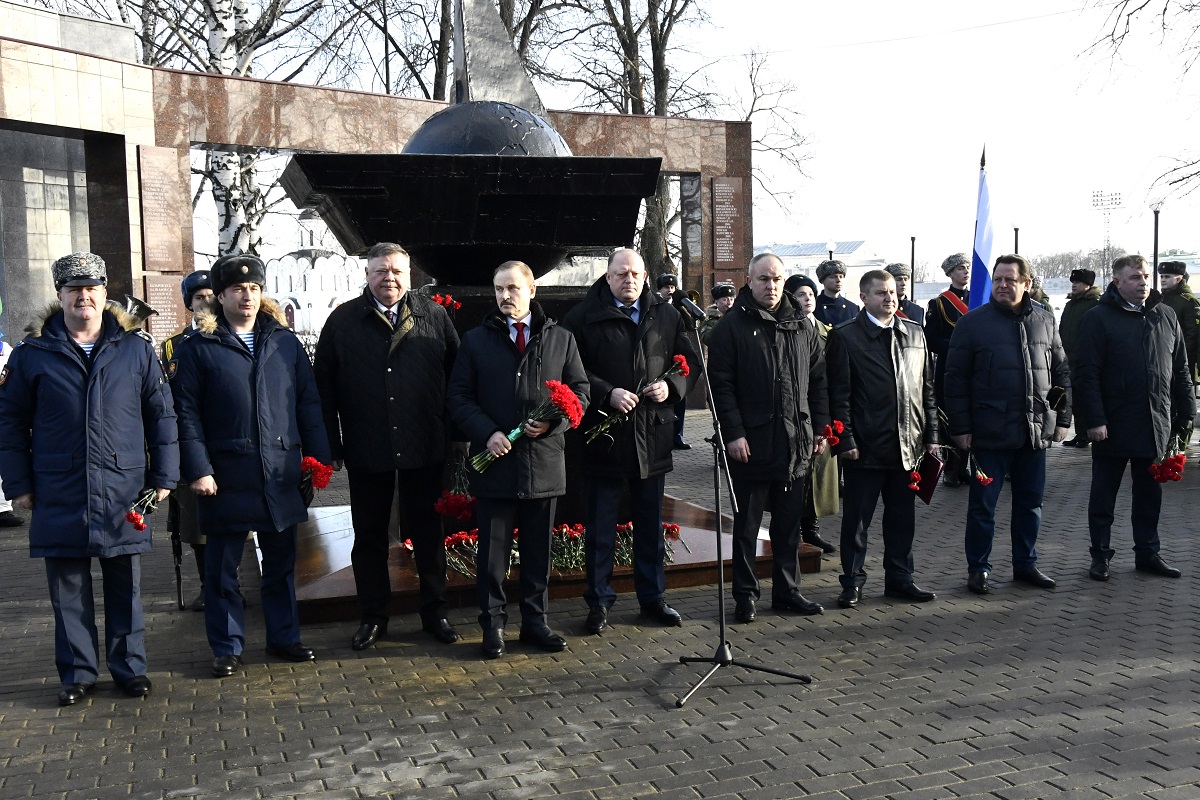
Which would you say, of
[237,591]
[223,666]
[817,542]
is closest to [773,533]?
[817,542]

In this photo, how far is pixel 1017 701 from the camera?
4926 mm

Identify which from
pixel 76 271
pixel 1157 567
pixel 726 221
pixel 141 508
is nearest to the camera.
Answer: pixel 76 271

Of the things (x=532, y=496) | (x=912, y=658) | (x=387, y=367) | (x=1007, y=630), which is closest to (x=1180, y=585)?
(x=1007, y=630)

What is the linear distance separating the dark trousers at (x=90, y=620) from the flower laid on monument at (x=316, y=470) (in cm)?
89

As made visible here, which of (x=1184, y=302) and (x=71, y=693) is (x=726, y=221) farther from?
(x=71, y=693)

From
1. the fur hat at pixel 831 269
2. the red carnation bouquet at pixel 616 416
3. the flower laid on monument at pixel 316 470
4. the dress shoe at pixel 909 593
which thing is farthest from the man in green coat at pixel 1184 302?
the flower laid on monument at pixel 316 470

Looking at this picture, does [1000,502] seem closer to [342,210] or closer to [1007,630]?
[1007,630]

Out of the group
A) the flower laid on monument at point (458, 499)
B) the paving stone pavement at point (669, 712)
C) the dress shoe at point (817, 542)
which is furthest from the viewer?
the dress shoe at point (817, 542)

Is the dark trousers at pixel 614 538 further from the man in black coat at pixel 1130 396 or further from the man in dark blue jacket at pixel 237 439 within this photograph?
the man in black coat at pixel 1130 396

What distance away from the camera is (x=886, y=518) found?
22.7ft

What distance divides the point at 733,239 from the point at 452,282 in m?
12.8

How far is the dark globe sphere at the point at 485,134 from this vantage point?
24.1 feet

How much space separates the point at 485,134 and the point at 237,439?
284 centimetres

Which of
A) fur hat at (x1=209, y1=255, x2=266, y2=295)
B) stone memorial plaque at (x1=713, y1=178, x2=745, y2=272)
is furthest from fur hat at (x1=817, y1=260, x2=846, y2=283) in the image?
stone memorial plaque at (x1=713, y1=178, x2=745, y2=272)
